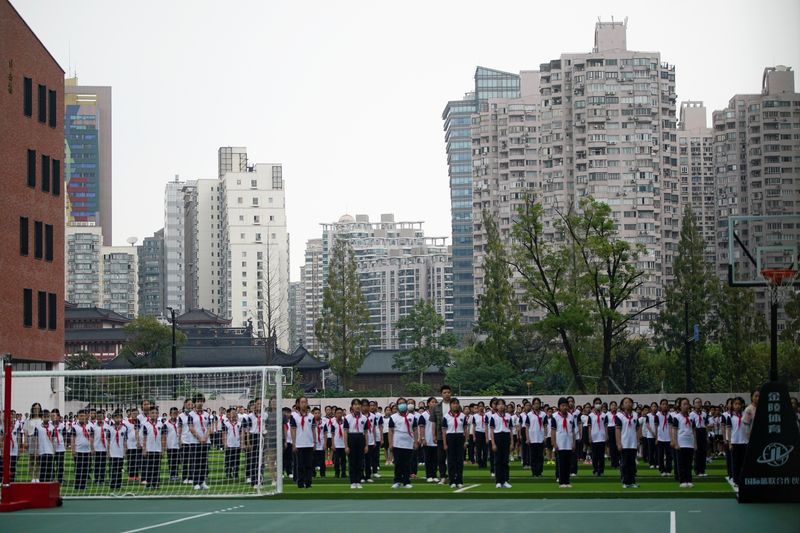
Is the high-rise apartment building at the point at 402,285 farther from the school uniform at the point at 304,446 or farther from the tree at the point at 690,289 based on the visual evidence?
the school uniform at the point at 304,446

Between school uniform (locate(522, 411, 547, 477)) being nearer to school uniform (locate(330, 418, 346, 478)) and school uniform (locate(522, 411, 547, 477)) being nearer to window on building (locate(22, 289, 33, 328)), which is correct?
school uniform (locate(330, 418, 346, 478))

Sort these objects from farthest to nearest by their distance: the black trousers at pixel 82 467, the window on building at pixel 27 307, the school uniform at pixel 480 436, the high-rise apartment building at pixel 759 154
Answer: the high-rise apartment building at pixel 759 154, the window on building at pixel 27 307, the school uniform at pixel 480 436, the black trousers at pixel 82 467

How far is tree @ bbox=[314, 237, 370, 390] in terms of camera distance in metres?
63.1

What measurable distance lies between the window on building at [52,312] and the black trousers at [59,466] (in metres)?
18.3

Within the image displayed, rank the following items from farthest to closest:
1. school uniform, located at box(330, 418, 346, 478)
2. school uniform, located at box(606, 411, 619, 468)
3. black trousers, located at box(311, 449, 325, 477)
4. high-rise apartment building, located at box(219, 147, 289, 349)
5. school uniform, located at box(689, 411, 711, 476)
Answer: high-rise apartment building, located at box(219, 147, 289, 349) → black trousers, located at box(311, 449, 325, 477) → school uniform, located at box(606, 411, 619, 468) → school uniform, located at box(330, 418, 346, 478) → school uniform, located at box(689, 411, 711, 476)

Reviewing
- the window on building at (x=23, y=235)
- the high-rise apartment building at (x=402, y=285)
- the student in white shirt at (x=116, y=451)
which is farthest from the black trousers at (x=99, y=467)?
the high-rise apartment building at (x=402, y=285)

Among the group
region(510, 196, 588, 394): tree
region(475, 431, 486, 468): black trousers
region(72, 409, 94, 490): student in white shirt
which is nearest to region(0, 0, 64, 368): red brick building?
region(72, 409, 94, 490): student in white shirt

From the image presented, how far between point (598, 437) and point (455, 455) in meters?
4.81

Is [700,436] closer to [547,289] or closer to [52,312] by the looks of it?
[547,289]

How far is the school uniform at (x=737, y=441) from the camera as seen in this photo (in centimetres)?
2100

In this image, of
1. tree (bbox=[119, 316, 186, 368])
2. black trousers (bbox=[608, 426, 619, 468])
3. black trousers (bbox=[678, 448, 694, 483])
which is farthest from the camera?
tree (bbox=[119, 316, 186, 368])

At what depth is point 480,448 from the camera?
96.0ft

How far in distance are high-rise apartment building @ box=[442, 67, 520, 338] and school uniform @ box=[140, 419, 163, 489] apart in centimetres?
11908

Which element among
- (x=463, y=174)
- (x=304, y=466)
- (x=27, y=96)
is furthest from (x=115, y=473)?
(x=463, y=174)
